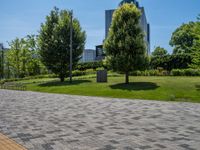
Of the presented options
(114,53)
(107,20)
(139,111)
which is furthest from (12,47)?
(107,20)

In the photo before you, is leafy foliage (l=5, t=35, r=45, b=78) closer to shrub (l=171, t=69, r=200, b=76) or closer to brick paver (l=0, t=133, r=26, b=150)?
shrub (l=171, t=69, r=200, b=76)

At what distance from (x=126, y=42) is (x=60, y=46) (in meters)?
13.1

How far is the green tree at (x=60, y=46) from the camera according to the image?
3903 centimetres

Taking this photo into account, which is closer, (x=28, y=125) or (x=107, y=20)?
(x=28, y=125)

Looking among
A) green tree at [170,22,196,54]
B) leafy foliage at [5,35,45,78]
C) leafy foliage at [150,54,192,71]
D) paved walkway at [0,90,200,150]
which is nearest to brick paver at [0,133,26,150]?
paved walkway at [0,90,200,150]

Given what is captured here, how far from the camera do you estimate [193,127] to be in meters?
10.3

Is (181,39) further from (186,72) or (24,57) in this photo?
(186,72)

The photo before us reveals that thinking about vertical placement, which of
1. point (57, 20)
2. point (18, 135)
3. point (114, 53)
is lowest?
point (18, 135)

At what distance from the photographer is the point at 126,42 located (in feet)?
91.3

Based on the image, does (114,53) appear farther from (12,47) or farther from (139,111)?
(12,47)

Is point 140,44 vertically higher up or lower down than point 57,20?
lower down

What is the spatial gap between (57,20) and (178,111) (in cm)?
3006

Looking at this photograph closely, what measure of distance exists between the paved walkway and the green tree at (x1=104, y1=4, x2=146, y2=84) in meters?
13.6

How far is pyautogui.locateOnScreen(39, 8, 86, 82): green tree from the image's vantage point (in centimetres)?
3903
